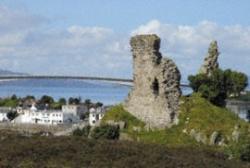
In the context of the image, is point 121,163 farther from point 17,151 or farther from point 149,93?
point 149,93

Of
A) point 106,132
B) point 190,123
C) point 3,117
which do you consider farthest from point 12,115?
point 190,123

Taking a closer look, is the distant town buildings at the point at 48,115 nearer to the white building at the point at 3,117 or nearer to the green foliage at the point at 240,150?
the white building at the point at 3,117

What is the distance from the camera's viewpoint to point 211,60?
50.0 meters

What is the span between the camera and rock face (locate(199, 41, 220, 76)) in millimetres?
49281

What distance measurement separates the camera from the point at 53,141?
31.2 meters

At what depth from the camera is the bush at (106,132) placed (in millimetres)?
43531

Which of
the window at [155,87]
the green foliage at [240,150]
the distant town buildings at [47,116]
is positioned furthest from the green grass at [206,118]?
the distant town buildings at [47,116]

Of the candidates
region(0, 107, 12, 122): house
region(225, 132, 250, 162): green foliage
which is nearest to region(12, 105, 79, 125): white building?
region(0, 107, 12, 122): house

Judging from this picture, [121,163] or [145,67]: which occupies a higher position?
[145,67]

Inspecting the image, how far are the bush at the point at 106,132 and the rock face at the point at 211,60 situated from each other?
326 inches

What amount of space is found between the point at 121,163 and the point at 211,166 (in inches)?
126

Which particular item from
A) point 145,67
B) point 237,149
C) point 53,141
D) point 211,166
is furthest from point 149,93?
point 211,166

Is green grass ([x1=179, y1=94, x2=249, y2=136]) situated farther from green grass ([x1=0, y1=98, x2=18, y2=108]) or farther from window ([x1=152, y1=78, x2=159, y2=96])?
green grass ([x1=0, y1=98, x2=18, y2=108])

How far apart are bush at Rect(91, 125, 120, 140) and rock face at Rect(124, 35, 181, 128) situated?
5.91 feet
